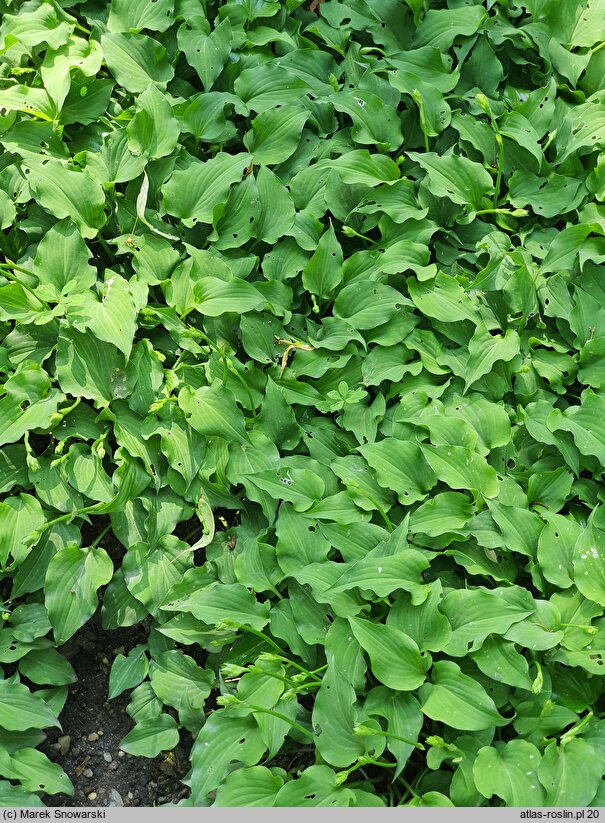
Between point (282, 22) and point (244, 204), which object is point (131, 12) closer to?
point (282, 22)

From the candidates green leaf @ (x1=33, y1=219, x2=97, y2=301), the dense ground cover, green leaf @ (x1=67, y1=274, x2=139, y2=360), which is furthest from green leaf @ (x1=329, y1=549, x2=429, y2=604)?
green leaf @ (x1=33, y1=219, x2=97, y2=301)

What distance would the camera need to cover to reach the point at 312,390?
8.27 feet

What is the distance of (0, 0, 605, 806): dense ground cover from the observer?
2023 mm

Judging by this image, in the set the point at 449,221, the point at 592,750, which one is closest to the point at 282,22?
the point at 449,221

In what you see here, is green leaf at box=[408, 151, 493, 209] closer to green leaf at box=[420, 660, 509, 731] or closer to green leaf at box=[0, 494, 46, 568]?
green leaf at box=[420, 660, 509, 731]

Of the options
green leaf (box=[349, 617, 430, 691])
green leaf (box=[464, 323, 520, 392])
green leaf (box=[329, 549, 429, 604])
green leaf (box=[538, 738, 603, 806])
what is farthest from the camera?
green leaf (box=[464, 323, 520, 392])

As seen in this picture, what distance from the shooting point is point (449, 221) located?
2762 mm

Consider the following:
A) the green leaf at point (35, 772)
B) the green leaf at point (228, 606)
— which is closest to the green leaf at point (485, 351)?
the green leaf at point (228, 606)

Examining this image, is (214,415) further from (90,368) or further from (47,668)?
(47,668)

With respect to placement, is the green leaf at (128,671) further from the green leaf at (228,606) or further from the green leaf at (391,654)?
the green leaf at (391,654)

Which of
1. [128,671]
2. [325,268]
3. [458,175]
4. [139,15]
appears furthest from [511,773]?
[139,15]

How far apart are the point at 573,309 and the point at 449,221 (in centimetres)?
56

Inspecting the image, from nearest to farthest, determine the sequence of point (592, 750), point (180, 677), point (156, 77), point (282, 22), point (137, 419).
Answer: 1. point (592, 750)
2. point (180, 677)
3. point (137, 419)
4. point (156, 77)
5. point (282, 22)

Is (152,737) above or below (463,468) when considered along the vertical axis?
below
